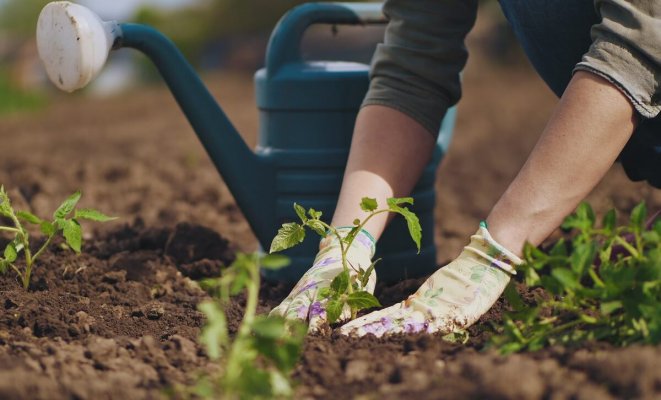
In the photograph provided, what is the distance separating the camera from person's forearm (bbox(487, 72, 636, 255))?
1525 mm

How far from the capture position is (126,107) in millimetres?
9242

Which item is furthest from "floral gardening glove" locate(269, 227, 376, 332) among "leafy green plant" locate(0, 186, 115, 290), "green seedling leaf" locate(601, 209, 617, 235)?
"green seedling leaf" locate(601, 209, 617, 235)

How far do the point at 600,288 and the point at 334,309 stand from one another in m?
0.46

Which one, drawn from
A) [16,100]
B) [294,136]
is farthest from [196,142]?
[16,100]

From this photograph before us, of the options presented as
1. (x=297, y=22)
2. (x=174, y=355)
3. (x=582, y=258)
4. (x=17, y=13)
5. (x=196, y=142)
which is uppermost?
(x=297, y=22)

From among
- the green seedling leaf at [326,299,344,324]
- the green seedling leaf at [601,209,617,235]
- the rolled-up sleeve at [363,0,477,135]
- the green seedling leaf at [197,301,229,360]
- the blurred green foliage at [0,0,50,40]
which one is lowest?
the blurred green foliage at [0,0,50,40]

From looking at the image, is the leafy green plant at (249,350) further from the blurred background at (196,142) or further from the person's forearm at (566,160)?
the blurred background at (196,142)

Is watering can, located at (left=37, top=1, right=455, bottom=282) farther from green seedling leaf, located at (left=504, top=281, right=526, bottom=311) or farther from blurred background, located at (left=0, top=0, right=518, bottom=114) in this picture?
blurred background, located at (left=0, top=0, right=518, bottom=114)

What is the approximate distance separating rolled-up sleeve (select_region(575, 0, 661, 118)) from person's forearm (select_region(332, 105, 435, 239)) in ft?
1.70

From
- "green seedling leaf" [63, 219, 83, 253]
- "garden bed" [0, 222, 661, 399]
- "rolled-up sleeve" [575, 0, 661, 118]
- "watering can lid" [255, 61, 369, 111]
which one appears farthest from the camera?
"watering can lid" [255, 61, 369, 111]

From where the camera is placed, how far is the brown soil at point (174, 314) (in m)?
1.18

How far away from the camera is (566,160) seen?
1545mm

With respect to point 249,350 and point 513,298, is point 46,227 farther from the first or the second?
point 513,298

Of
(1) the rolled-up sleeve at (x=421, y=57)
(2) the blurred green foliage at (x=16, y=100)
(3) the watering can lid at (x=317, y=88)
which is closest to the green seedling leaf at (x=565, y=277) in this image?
(1) the rolled-up sleeve at (x=421, y=57)
